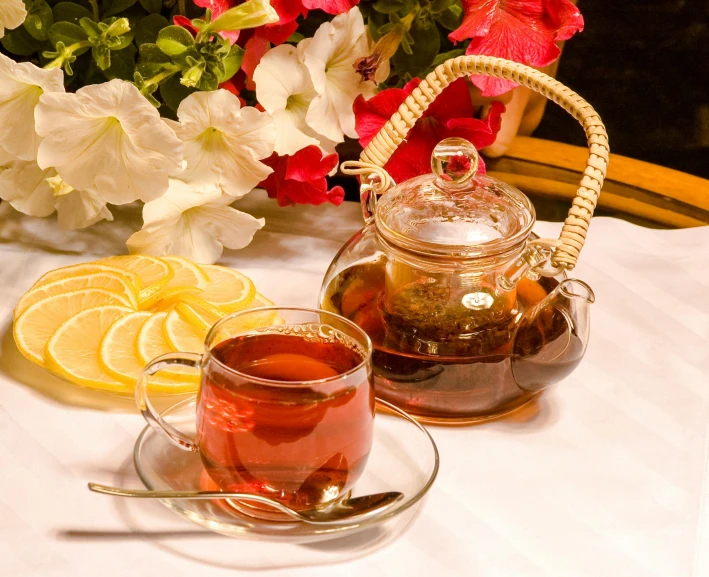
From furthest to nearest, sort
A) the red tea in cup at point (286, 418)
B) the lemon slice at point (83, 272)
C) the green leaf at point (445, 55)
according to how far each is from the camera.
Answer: the green leaf at point (445, 55) < the lemon slice at point (83, 272) < the red tea in cup at point (286, 418)

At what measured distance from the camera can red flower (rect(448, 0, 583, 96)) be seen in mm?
902

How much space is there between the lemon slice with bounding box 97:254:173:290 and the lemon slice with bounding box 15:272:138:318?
0.02 meters

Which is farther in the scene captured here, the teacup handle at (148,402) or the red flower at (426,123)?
the red flower at (426,123)

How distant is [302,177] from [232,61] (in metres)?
0.15

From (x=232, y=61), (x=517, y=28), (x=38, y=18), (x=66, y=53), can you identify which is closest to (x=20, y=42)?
(x=38, y=18)

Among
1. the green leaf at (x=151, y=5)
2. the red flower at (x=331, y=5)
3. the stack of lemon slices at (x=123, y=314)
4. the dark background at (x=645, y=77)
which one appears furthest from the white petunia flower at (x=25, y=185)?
the dark background at (x=645, y=77)

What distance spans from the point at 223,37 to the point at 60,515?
0.48 m

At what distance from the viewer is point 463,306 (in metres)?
0.71

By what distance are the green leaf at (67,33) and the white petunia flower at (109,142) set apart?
115 mm

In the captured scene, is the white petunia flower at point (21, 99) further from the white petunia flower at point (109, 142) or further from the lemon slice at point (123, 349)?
the lemon slice at point (123, 349)

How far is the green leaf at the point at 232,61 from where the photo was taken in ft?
2.91

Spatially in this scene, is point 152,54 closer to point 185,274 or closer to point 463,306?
point 185,274

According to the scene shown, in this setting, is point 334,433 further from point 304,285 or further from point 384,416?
point 304,285

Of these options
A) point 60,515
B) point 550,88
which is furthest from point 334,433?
point 550,88
